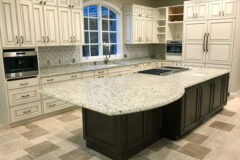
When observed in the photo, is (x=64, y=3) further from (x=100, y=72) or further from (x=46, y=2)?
(x=100, y=72)

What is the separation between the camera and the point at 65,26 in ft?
14.4

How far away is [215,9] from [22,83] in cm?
491

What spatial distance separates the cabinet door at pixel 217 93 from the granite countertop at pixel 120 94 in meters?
0.87

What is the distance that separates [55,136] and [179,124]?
1.98m

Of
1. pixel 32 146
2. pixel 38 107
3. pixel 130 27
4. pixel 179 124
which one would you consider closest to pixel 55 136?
pixel 32 146

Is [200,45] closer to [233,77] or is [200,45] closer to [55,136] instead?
[233,77]

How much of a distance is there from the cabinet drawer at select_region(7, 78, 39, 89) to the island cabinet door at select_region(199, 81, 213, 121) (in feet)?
9.78

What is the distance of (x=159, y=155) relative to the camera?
2.76m

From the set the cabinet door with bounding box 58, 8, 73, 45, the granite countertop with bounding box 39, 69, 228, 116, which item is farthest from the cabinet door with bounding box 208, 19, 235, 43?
the cabinet door with bounding box 58, 8, 73, 45

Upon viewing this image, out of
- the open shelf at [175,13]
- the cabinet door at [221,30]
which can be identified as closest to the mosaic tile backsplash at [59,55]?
the open shelf at [175,13]

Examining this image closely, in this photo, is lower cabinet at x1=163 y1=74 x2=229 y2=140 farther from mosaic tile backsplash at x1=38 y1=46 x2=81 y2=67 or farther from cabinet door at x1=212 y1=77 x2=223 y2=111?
mosaic tile backsplash at x1=38 y1=46 x2=81 y2=67

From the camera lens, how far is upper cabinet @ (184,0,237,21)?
5.15 meters

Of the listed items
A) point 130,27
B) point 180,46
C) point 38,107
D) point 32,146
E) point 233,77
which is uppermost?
point 130,27

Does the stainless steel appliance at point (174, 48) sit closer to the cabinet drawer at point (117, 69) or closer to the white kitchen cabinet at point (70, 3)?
the cabinet drawer at point (117, 69)
